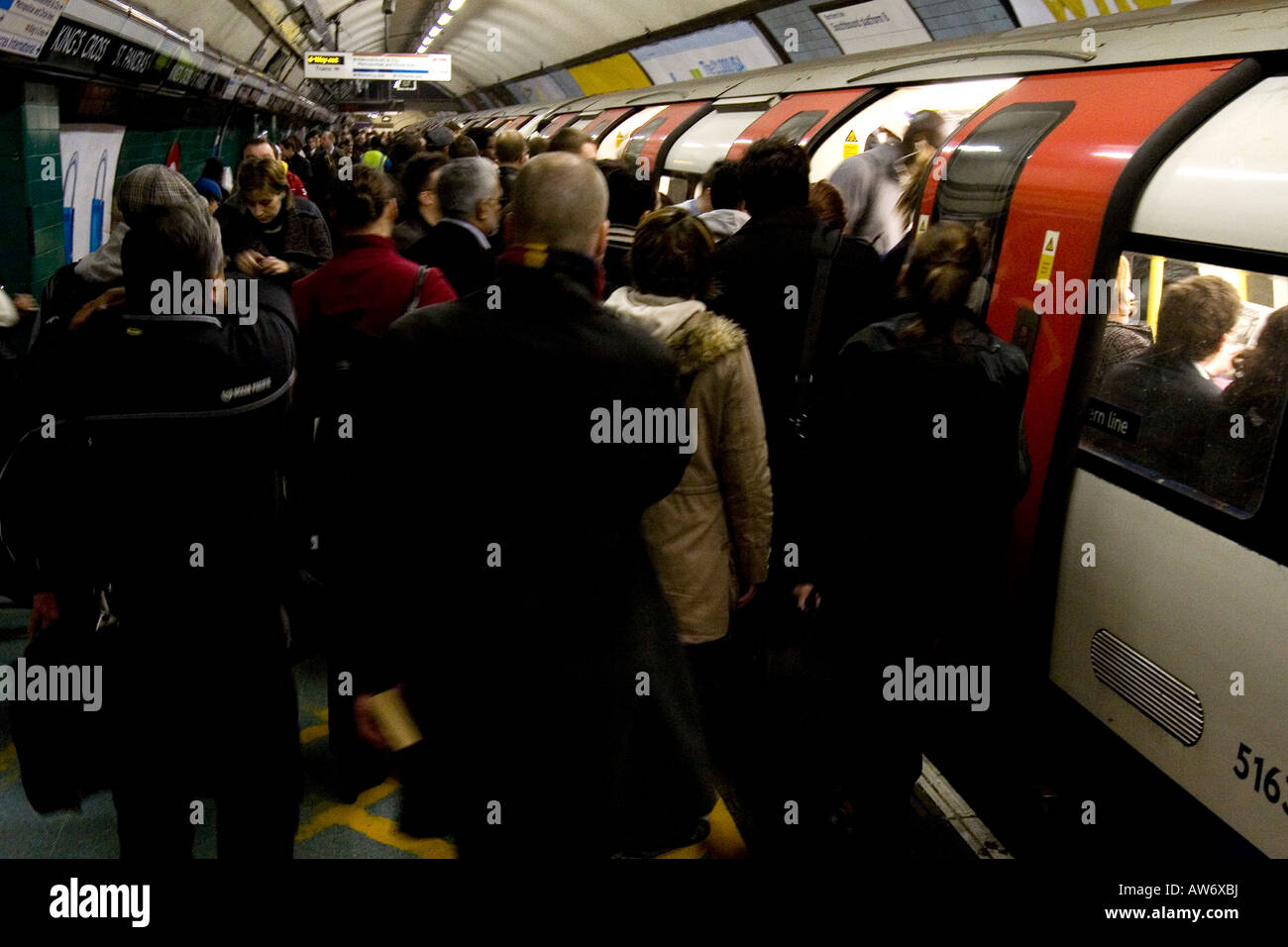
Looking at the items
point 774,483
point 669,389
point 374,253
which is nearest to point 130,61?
point 374,253

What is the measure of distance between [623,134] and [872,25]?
2703 millimetres

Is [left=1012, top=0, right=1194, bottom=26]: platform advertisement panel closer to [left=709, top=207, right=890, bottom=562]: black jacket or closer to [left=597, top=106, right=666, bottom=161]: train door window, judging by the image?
[left=709, top=207, right=890, bottom=562]: black jacket

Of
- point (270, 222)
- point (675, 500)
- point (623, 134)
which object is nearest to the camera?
point (675, 500)

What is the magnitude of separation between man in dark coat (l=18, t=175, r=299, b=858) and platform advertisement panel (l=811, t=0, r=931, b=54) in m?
8.29

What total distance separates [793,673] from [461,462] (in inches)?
99.9

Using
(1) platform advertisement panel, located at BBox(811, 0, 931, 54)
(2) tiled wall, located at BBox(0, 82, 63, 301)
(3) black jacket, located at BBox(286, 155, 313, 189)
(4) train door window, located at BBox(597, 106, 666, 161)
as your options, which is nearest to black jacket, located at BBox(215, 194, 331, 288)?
(2) tiled wall, located at BBox(0, 82, 63, 301)

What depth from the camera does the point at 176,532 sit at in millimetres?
2031

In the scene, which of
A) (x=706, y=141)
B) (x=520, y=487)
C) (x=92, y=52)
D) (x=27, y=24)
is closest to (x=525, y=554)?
(x=520, y=487)

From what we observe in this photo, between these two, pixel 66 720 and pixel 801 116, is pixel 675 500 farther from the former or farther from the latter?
pixel 801 116

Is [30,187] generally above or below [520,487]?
above

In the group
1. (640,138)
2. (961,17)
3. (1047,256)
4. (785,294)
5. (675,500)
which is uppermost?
(961,17)

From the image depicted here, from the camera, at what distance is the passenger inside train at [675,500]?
163 cm

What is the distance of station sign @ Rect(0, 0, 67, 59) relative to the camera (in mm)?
4965
